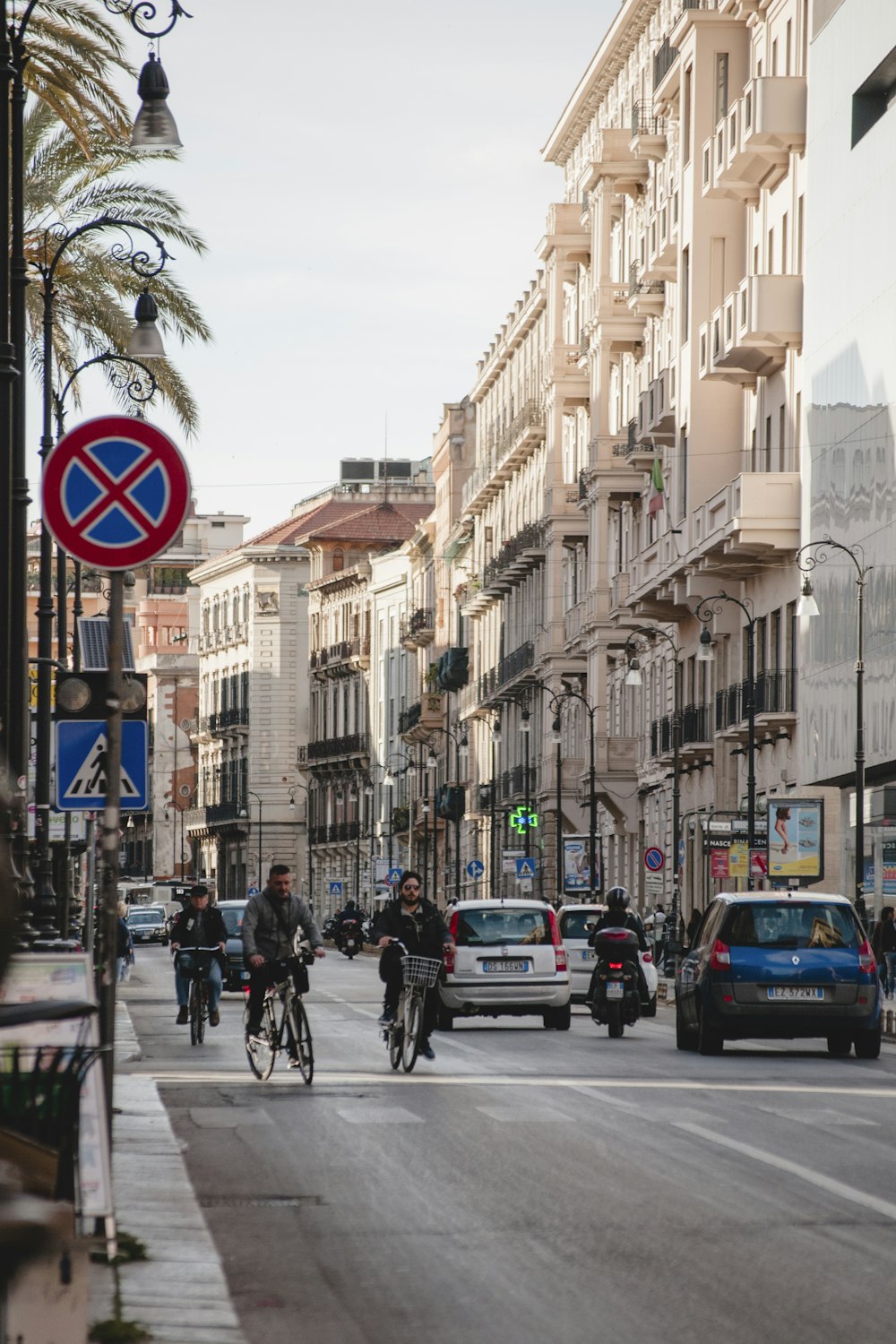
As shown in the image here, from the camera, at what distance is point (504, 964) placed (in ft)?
106

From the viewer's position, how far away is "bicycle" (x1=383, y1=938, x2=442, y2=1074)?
2269 centimetres

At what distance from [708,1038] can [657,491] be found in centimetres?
4302

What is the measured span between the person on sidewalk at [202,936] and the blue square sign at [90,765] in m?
13.3

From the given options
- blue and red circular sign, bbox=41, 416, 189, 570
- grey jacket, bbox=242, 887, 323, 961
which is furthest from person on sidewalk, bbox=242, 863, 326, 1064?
blue and red circular sign, bbox=41, 416, 189, 570

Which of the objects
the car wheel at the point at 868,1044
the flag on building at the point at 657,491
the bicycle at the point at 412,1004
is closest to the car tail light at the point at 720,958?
the car wheel at the point at 868,1044

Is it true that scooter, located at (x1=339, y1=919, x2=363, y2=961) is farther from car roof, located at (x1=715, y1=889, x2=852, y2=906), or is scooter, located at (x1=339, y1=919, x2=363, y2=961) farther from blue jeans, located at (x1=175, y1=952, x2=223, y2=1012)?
car roof, located at (x1=715, y1=889, x2=852, y2=906)

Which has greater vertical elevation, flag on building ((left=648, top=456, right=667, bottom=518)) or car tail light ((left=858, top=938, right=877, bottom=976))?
flag on building ((left=648, top=456, right=667, bottom=518))

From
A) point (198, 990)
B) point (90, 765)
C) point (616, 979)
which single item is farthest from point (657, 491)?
point (90, 765)

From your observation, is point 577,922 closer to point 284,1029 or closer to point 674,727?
point 284,1029

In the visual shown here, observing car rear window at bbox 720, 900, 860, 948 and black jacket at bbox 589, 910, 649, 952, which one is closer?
car rear window at bbox 720, 900, 860, 948

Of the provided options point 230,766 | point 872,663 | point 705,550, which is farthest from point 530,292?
point 230,766

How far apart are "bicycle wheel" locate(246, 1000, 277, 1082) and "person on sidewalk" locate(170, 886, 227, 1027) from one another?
7.51 m

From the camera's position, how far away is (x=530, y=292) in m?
97.1

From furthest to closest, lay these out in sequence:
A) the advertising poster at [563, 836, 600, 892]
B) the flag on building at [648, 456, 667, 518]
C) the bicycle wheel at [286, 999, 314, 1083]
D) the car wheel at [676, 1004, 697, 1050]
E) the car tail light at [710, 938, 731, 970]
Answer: the advertising poster at [563, 836, 600, 892], the flag on building at [648, 456, 667, 518], the car wheel at [676, 1004, 697, 1050], the car tail light at [710, 938, 731, 970], the bicycle wheel at [286, 999, 314, 1083]
